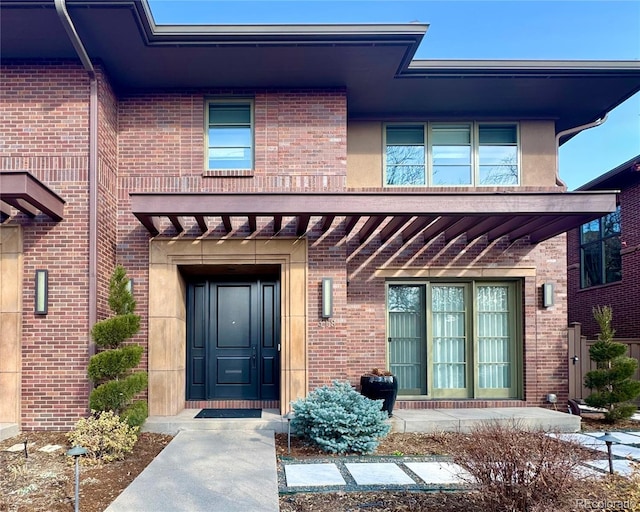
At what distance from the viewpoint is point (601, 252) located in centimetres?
1438

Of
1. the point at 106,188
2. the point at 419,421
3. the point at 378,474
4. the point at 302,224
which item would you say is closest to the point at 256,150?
the point at 302,224

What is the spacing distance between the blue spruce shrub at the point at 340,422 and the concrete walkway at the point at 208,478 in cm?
56

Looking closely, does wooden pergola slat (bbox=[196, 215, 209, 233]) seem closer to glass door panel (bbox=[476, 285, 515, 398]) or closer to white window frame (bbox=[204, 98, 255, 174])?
white window frame (bbox=[204, 98, 255, 174])

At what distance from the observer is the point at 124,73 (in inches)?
318

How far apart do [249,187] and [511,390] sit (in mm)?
5978

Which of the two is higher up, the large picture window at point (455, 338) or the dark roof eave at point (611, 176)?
the dark roof eave at point (611, 176)

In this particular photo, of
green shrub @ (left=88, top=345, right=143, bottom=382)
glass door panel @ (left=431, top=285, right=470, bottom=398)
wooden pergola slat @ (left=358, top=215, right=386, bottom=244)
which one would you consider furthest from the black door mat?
wooden pergola slat @ (left=358, top=215, right=386, bottom=244)

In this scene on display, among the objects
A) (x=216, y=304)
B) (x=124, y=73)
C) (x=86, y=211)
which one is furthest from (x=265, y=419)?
(x=124, y=73)

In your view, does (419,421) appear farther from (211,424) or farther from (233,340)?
(233,340)

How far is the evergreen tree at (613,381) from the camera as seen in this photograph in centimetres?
853

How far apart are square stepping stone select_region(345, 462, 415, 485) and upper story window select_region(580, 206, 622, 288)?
1057cm

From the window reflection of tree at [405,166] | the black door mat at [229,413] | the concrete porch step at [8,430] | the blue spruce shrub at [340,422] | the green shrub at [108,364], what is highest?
the window reflection of tree at [405,166]

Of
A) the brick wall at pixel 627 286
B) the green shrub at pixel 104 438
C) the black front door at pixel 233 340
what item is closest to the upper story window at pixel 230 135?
the black front door at pixel 233 340

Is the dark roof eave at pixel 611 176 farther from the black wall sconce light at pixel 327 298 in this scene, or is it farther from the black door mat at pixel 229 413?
the black door mat at pixel 229 413
